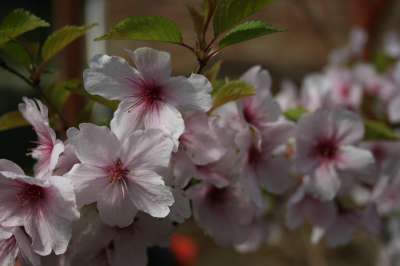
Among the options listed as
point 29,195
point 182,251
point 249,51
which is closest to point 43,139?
point 29,195

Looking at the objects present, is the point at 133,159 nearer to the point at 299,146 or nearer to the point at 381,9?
the point at 299,146

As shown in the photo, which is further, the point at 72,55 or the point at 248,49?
the point at 248,49

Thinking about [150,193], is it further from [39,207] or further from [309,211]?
[309,211]

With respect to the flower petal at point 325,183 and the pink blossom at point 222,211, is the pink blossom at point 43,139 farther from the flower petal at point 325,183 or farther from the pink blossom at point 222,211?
the flower petal at point 325,183

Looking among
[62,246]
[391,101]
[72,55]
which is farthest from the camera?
[72,55]

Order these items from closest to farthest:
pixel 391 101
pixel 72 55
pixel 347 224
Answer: pixel 347 224, pixel 391 101, pixel 72 55

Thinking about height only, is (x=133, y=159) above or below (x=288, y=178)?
above

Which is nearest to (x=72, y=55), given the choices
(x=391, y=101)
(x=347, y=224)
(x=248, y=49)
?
(x=391, y=101)
